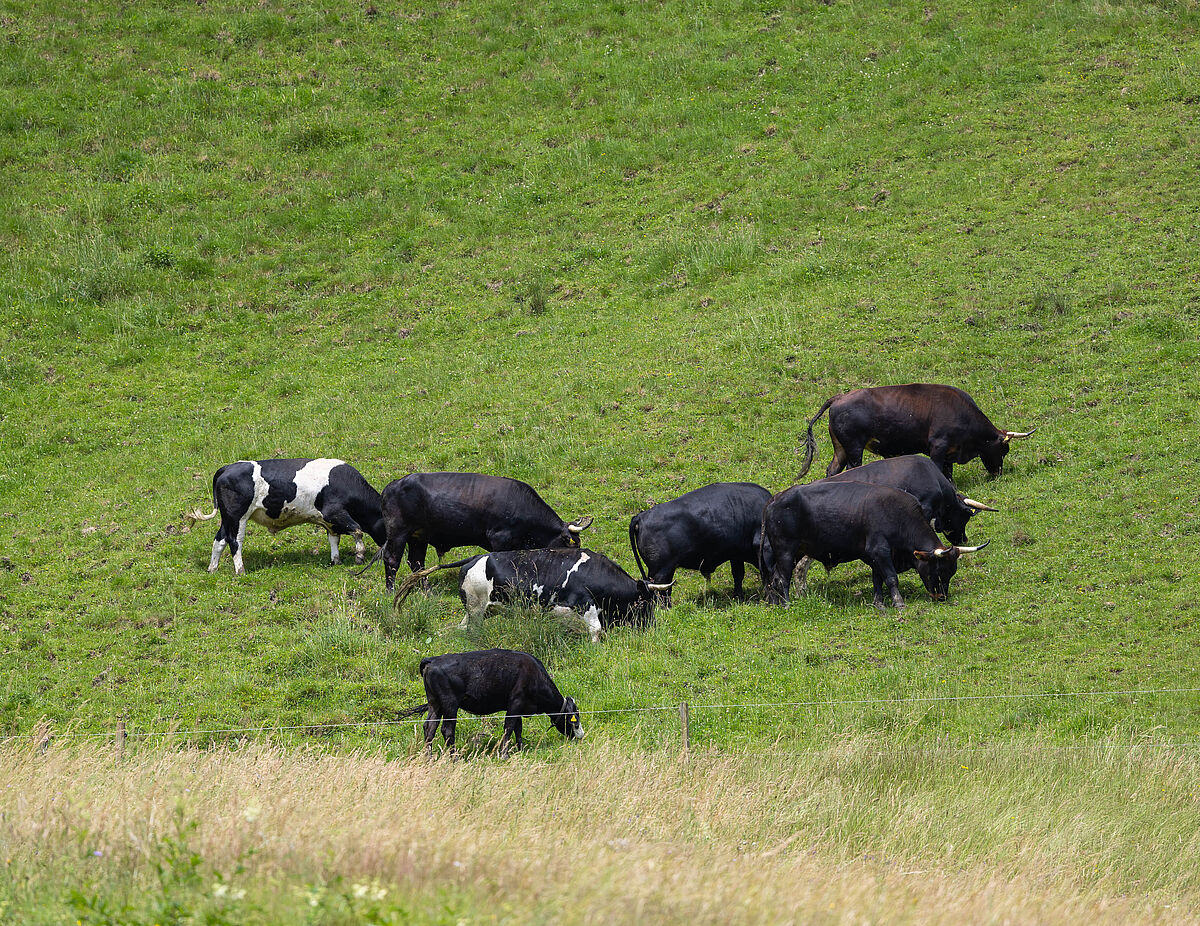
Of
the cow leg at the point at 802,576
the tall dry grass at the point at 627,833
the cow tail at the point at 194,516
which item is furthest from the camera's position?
the cow tail at the point at 194,516

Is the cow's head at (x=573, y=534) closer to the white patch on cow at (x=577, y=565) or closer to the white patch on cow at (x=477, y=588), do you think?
the white patch on cow at (x=577, y=565)

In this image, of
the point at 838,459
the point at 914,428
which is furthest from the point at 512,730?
the point at 914,428

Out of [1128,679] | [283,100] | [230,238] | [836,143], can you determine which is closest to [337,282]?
[230,238]

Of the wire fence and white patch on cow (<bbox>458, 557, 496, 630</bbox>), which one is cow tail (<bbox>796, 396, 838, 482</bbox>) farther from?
the wire fence

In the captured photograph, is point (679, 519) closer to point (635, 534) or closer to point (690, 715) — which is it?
point (635, 534)

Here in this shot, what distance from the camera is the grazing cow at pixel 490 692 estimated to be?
38.8ft

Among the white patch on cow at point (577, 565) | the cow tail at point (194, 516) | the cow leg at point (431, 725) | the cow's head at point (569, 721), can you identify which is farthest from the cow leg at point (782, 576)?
the cow tail at point (194, 516)

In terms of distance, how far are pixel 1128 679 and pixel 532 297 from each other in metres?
17.9

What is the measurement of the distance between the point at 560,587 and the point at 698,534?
2200 mm

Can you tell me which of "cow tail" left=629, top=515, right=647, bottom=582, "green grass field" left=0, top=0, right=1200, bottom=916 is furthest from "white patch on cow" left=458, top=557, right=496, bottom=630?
"cow tail" left=629, top=515, right=647, bottom=582

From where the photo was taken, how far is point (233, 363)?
26.9 metres

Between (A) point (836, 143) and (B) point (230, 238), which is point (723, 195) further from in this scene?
(B) point (230, 238)

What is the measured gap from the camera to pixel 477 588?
618 inches

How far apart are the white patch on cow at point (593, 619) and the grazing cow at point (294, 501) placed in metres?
4.80
